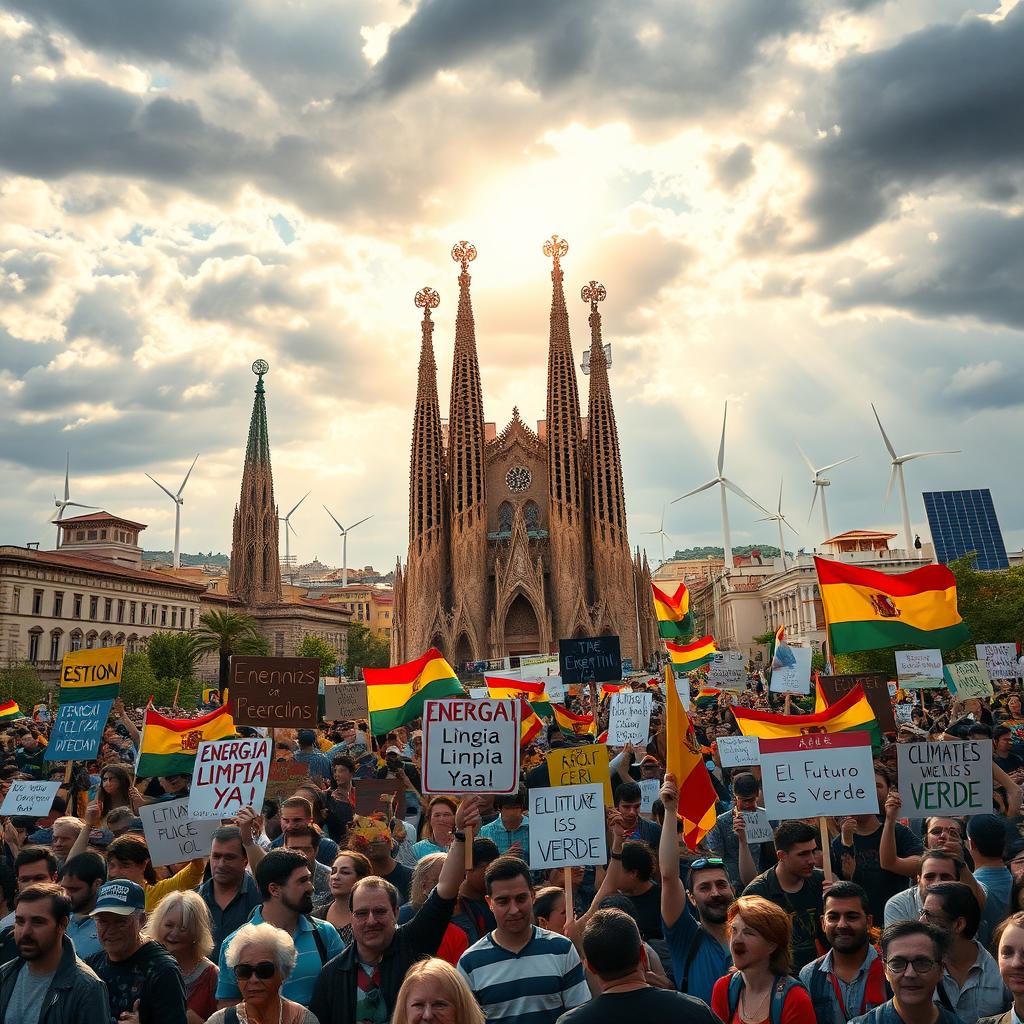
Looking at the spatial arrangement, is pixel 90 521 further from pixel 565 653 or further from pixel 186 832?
pixel 186 832

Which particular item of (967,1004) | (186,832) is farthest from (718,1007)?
(186,832)

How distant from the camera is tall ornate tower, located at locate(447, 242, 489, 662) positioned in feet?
217

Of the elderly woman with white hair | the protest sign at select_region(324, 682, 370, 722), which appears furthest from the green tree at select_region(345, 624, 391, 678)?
the elderly woman with white hair

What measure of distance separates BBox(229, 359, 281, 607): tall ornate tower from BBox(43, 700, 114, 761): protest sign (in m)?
91.6

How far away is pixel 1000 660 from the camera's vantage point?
19828mm

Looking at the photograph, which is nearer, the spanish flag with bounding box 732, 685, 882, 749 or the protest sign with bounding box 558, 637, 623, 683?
the spanish flag with bounding box 732, 685, 882, 749

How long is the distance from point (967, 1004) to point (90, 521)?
308 ft

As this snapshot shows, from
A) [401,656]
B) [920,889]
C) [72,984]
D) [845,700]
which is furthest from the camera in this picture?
[401,656]

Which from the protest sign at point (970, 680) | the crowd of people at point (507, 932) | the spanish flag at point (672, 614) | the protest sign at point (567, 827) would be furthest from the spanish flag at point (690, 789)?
the spanish flag at point (672, 614)

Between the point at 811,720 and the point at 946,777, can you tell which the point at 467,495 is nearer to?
the point at 811,720

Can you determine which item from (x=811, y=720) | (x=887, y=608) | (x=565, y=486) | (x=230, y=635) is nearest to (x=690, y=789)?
(x=811, y=720)

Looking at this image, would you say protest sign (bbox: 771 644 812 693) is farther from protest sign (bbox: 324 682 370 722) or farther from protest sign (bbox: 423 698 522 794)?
protest sign (bbox: 423 698 522 794)

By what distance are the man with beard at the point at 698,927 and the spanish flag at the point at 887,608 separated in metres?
6.63

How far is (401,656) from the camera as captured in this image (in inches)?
2721
